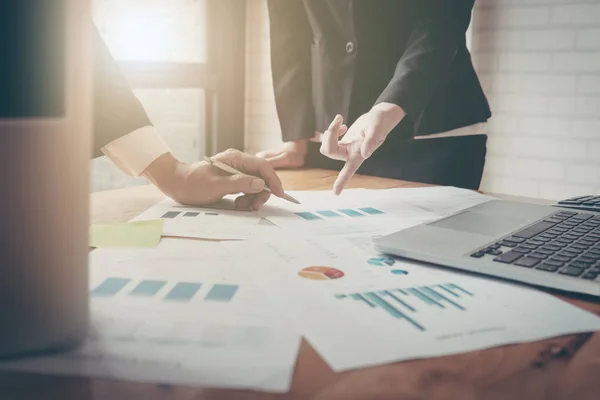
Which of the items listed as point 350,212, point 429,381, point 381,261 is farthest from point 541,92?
point 429,381

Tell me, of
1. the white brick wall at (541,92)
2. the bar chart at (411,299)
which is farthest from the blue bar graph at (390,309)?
the white brick wall at (541,92)

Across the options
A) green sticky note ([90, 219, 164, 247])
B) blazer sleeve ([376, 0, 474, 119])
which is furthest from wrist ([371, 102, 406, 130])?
green sticky note ([90, 219, 164, 247])

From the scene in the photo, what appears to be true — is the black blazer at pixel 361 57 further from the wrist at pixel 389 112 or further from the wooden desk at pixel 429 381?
the wooden desk at pixel 429 381

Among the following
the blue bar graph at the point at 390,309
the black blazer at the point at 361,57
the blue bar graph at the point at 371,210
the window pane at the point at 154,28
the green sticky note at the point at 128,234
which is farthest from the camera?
the window pane at the point at 154,28

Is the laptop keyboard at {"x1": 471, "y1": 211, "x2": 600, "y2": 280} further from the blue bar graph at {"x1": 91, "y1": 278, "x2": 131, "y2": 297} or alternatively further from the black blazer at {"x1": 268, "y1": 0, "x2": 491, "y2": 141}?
→ the black blazer at {"x1": 268, "y1": 0, "x2": 491, "y2": 141}

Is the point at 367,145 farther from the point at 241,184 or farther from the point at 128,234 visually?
the point at 128,234

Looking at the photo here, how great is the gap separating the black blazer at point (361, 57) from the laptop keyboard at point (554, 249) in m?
0.59

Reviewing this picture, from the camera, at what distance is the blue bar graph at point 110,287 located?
49 centimetres

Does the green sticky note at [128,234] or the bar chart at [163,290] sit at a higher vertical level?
the green sticky note at [128,234]

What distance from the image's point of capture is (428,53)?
47.6 inches

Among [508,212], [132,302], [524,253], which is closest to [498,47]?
[508,212]

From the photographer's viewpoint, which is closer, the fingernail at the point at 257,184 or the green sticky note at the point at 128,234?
the green sticky note at the point at 128,234

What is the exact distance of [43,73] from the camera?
1.11 ft

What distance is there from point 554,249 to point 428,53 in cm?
68
